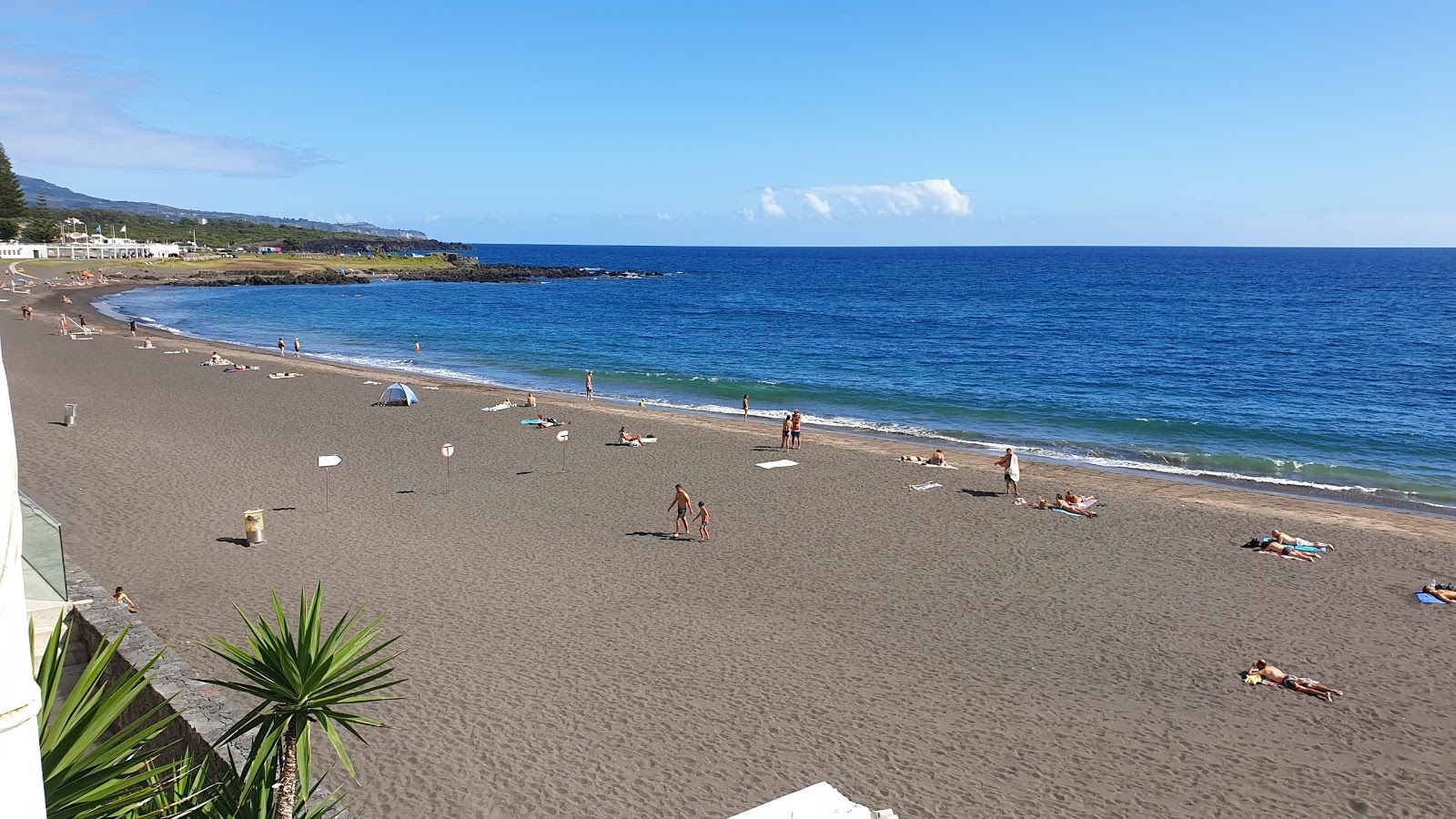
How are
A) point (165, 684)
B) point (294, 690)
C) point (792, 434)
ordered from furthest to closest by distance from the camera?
point (792, 434), point (165, 684), point (294, 690)

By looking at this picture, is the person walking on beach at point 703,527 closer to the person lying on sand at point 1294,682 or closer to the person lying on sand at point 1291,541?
the person lying on sand at point 1294,682

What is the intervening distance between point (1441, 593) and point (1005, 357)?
117 ft

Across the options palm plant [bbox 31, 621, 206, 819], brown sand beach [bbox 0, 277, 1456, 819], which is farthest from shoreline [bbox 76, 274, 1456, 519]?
palm plant [bbox 31, 621, 206, 819]

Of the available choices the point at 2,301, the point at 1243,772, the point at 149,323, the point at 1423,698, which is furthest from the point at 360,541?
the point at 2,301

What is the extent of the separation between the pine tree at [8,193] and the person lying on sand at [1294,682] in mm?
128508

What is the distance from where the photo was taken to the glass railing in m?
9.41

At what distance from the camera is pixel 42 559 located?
31.4ft

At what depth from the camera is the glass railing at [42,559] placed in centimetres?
941

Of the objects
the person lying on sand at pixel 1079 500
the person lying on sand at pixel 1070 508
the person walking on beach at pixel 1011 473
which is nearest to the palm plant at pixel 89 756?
the person lying on sand at pixel 1070 508

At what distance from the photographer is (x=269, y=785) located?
223 inches

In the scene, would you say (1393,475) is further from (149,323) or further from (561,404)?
(149,323)

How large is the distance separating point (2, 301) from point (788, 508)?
6426 cm

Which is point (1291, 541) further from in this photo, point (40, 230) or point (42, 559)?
point (40, 230)

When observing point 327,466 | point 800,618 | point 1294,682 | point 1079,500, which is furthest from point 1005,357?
point 1294,682
